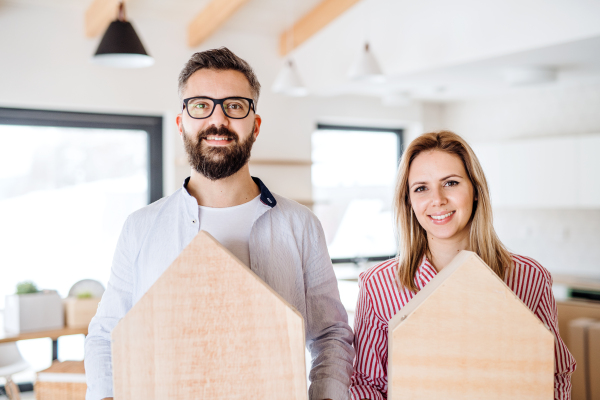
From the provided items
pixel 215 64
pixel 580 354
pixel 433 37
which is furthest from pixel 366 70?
pixel 215 64

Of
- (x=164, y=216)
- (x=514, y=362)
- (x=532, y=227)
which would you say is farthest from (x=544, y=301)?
(x=532, y=227)

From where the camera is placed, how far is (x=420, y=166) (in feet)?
4.91

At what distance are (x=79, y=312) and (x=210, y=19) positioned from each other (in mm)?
2370

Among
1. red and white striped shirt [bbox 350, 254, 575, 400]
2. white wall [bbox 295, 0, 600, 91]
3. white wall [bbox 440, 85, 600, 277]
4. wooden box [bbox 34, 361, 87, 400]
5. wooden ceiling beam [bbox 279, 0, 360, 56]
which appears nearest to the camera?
red and white striped shirt [bbox 350, 254, 575, 400]

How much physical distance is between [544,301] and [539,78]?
3117 millimetres

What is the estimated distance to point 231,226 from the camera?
123 cm

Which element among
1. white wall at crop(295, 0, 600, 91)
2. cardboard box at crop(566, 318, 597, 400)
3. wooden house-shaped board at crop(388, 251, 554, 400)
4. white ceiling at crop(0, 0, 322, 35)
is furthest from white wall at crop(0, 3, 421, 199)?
wooden house-shaped board at crop(388, 251, 554, 400)

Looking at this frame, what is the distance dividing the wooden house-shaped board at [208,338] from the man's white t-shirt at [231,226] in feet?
1.40

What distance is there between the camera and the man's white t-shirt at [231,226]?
1.22 meters

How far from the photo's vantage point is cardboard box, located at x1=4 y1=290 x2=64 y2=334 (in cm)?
329

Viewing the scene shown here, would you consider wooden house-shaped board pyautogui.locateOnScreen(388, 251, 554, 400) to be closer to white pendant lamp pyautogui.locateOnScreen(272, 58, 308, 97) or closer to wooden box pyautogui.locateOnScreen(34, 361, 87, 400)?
wooden box pyautogui.locateOnScreen(34, 361, 87, 400)

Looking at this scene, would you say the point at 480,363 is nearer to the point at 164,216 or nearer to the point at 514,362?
the point at 514,362

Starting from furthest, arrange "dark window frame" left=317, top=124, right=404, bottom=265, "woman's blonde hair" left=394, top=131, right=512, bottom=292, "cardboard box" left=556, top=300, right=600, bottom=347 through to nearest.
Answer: "dark window frame" left=317, top=124, right=404, bottom=265 → "cardboard box" left=556, top=300, right=600, bottom=347 → "woman's blonde hair" left=394, top=131, right=512, bottom=292


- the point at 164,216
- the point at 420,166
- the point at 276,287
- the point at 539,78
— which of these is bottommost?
the point at 276,287
